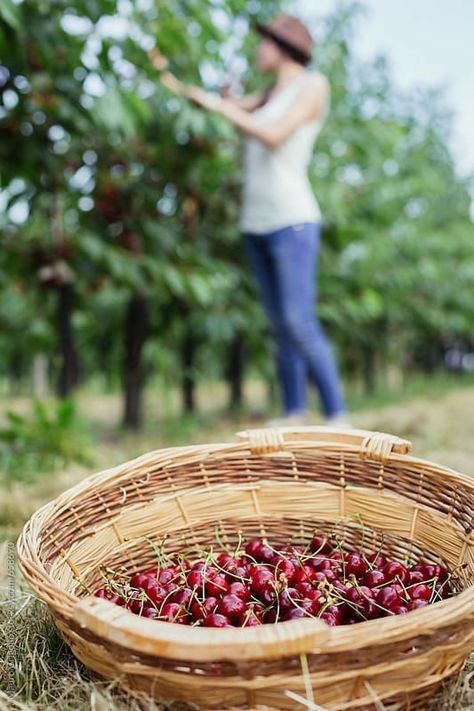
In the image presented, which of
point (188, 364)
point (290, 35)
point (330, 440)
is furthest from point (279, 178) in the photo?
point (188, 364)

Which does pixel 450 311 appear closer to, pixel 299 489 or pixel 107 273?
pixel 107 273

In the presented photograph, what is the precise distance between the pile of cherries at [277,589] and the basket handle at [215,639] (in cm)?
24

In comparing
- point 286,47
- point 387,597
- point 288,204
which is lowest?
point 387,597

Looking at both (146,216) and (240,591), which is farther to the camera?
(146,216)

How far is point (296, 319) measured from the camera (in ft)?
8.81

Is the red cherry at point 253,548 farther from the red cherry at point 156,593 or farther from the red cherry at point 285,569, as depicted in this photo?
the red cherry at point 156,593

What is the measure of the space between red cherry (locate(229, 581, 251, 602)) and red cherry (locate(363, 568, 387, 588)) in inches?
7.4

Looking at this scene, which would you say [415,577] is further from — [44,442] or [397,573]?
[44,442]

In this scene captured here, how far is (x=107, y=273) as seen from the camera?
3.70 meters

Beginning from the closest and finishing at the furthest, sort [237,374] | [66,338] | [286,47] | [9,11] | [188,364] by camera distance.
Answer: [9,11], [286,47], [66,338], [188,364], [237,374]

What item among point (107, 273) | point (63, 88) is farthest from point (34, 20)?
point (107, 273)

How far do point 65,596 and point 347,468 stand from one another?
63 cm

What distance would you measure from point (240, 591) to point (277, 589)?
0.06 m

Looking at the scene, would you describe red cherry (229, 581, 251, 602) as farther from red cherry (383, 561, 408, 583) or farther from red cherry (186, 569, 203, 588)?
red cherry (383, 561, 408, 583)
